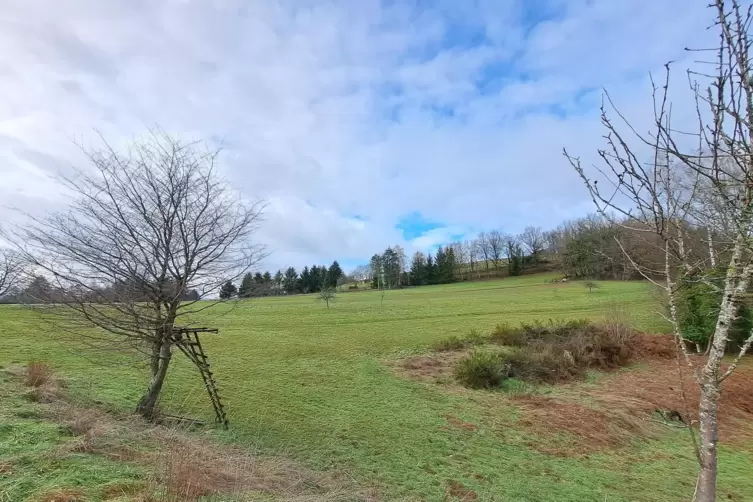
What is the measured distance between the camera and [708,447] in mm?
2674

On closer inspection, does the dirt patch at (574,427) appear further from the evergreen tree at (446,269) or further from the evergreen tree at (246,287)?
the evergreen tree at (446,269)

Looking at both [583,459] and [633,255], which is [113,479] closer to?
[633,255]

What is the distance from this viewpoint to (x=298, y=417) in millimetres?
8711

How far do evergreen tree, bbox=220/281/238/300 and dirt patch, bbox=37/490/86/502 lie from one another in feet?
15.8

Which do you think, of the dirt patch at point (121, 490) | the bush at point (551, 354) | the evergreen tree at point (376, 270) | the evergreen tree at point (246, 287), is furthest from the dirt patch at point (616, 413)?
the evergreen tree at point (376, 270)

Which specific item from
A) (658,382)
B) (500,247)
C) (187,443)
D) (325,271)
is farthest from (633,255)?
(500,247)

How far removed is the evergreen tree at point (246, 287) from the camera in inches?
311

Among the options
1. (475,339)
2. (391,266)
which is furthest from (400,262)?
(475,339)

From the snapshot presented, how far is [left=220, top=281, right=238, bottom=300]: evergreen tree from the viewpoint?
777cm

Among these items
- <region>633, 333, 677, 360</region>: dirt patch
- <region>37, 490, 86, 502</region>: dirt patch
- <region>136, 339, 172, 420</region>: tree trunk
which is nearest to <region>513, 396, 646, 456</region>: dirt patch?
<region>136, 339, 172, 420</region>: tree trunk

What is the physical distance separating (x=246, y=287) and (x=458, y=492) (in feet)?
17.4

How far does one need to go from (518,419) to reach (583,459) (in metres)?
2.06

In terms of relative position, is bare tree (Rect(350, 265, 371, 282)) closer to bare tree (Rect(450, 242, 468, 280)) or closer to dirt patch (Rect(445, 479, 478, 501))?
bare tree (Rect(450, 242, 468, 280))

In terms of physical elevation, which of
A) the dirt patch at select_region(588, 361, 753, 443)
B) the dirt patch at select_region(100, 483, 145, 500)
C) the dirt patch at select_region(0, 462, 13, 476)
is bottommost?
the dirt patch at select_region(588, 361, 753, 443)
